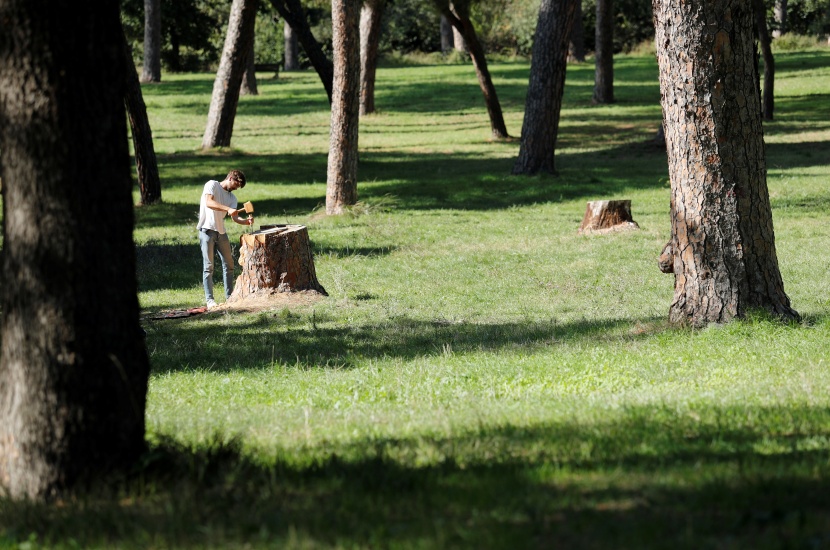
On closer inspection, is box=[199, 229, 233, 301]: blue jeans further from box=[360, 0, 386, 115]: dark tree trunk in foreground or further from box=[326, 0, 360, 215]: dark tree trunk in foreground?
box=[360, 0, 386, 115]: dark tree trunk in foreground

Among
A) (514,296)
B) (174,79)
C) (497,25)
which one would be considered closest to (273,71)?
(174,79)

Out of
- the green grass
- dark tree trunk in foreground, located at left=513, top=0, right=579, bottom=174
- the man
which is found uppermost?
dark tree trunk in foreground, located at left=513, top=0, right=579, bottom=174

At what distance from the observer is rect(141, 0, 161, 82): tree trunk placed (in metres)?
47.2

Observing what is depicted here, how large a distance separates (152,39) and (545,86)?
2697cm

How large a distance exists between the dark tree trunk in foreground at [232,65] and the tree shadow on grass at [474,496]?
2358 cm

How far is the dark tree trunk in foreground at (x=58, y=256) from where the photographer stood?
196 inches

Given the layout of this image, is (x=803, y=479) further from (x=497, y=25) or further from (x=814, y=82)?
(x=497, y=25)

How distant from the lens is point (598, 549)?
3967 millimetres

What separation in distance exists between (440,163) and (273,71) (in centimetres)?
2833

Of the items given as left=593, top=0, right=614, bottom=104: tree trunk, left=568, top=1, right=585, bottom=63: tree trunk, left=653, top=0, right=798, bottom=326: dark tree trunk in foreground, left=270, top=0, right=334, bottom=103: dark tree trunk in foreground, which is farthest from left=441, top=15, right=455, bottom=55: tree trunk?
left=653, top=0, right=798, bottom=326: dark tree trunk in foreground

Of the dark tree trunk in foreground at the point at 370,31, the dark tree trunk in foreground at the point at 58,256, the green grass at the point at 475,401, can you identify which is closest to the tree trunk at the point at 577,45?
the dark tree trunk in foreground at the point at 370,31

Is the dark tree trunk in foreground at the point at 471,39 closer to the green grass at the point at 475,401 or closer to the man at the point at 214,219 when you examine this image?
the green grass at the point at 475,401

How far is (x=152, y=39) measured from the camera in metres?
47.6

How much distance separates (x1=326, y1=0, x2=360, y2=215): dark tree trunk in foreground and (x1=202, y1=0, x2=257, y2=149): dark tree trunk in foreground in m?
8.31
